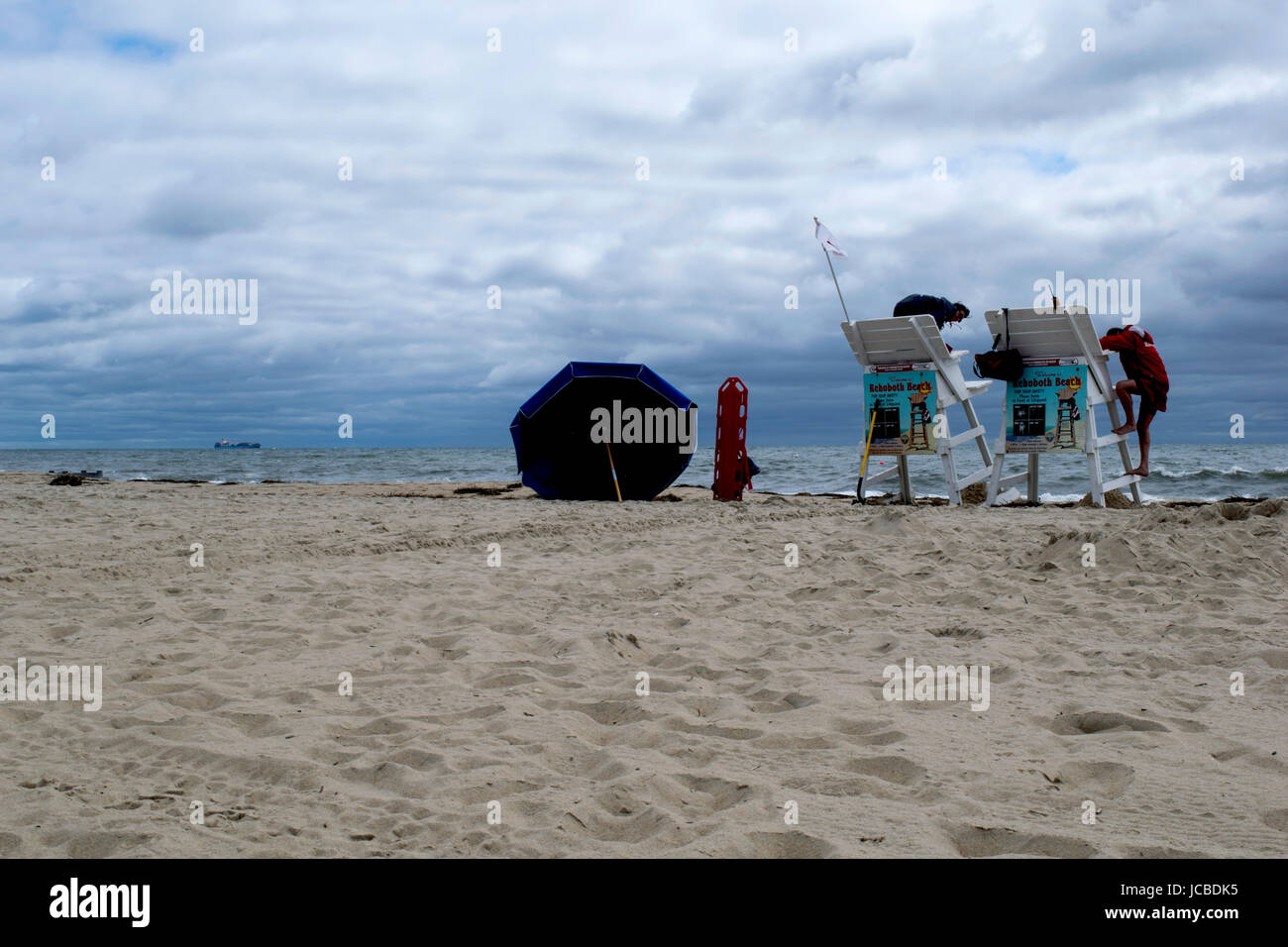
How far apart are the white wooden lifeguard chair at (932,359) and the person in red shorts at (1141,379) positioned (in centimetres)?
143

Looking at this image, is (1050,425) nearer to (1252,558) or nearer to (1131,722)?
(1252,558)

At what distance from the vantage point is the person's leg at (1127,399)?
395 inches

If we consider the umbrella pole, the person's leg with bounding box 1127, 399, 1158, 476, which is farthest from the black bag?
the umbrella pole

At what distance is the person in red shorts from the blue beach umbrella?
5.19 m

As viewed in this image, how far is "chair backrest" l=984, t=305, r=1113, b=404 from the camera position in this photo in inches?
386

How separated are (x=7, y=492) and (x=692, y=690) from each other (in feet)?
40.2

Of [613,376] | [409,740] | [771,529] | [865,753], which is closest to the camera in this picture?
[865,753]

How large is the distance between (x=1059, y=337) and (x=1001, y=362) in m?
0.64

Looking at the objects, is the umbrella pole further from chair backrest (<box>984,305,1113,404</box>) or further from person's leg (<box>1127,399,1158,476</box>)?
person's leg (<box>1127,399,1158,476</box>)

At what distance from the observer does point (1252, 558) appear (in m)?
5.86

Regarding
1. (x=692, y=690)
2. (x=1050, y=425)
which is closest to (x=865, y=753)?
(x=692, y=690)

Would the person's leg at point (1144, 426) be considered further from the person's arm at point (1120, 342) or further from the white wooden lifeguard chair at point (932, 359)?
the white wooden lifeguard chair at point (932, 359)

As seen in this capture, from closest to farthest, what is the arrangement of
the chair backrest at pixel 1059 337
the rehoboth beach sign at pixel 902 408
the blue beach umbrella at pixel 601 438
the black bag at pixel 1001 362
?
the chair backrest at pixel 1059 337, the black bag at pixel 1001 362, the rehoboth beach sign at pixel 902 408, the blue beach umbrella at pixel 601 438
